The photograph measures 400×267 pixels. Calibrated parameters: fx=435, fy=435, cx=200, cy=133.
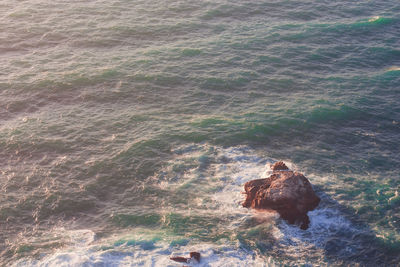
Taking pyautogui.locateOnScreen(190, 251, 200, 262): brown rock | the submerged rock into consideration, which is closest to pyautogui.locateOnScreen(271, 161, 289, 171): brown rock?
the submerged rock

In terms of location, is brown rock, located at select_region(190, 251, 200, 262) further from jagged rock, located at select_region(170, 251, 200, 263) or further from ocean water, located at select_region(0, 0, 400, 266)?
ocean water, located at select_region(0, 0, 400, 266)

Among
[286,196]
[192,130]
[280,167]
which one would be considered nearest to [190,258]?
[286,196]

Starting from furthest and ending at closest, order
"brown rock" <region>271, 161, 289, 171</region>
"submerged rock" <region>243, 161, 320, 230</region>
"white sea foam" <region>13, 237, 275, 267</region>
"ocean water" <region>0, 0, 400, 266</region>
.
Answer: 1. "brown rock" <region>271, 161, 289, 171</region>
2. "submerged rock" <region>243, 161, 320, 230</region>
3. "ocean water" <region>0, 0, 400, 266</region>
4. "white sea foam" <region>13, 237, 275, 267</region>

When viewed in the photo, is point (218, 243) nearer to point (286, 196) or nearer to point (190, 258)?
point (190, 258)

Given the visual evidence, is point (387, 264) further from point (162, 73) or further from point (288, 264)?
point (162, 73)

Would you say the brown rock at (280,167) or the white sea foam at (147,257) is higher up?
the brown rock at (280,167)

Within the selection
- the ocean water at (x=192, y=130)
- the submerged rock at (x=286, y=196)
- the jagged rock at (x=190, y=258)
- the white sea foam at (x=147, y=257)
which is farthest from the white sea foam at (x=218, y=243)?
the submerged rock at (x=286, y=196)

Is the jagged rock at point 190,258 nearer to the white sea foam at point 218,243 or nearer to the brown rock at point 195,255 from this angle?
the brown rock at point 195,255
